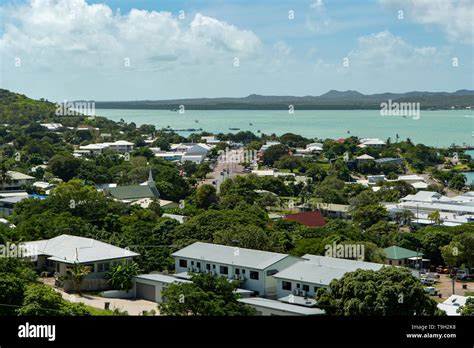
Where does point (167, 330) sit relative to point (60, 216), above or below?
above

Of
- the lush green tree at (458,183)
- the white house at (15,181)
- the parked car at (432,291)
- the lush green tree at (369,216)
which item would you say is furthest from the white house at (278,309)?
the lush green tree at (458,183)

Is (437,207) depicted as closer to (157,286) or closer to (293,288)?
(293,288)

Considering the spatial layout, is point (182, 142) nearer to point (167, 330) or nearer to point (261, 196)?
point (261, 196)

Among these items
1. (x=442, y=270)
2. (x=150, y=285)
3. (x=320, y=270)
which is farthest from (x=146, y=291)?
(x=442, y=270)

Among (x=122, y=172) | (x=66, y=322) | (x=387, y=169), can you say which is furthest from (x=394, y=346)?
(x=387, y=169)

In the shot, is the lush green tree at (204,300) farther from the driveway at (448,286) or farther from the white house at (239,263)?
the driveway at (448,286)

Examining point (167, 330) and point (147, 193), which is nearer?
point (167, 330)

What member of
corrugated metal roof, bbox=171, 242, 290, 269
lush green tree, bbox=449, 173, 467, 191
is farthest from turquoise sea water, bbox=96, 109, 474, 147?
corrugated metal roof, bbox=171, 242, 290, 269


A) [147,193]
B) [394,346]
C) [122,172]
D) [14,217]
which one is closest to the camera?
[394,346]
